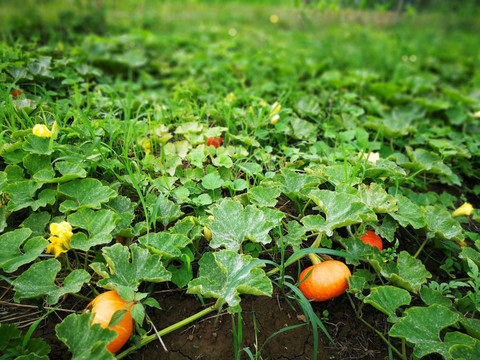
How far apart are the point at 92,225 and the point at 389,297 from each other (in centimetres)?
125

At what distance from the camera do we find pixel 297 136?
236 centimetres

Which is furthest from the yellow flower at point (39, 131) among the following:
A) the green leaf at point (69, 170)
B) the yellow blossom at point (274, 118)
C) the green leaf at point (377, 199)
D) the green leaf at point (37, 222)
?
the green leaf at point (377, 199)

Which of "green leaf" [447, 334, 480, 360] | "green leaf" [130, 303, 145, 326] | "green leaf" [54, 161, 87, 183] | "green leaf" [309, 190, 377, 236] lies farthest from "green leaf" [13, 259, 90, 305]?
"green leaf" [447, 334, 480, 360]

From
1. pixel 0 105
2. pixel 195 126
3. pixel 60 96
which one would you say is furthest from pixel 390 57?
pixel 0 105

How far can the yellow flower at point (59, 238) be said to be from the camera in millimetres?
1421

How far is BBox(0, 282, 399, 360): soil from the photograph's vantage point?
1341mm

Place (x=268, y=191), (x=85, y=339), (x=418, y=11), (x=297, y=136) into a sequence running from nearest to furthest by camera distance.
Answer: (x=85, y=339), (x=268, y=191), (x=297, y=136), (x=418, y=11)

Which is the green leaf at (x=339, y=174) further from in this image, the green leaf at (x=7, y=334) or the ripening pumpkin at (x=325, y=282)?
the green leaf at (x=7, y=334)

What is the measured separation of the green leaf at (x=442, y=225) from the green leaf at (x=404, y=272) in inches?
9.8

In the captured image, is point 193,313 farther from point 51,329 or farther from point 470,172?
point 470,172

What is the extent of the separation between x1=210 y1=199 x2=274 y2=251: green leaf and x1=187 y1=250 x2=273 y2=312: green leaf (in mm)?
91

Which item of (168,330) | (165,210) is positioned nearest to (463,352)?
(168,330)

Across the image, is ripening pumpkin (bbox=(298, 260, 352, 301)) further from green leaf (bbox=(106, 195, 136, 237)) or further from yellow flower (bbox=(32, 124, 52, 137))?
yellow flower (bbox=(32, 124, 52, 137))

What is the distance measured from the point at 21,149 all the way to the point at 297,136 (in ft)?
5.18
